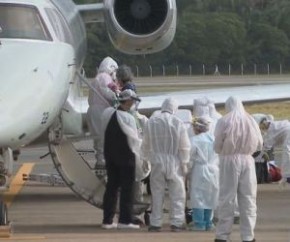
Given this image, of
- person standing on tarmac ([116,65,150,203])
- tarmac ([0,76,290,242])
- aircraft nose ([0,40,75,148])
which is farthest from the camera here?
person standing on tarmac ([116,65,150,203])

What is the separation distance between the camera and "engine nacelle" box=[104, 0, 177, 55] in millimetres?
20281

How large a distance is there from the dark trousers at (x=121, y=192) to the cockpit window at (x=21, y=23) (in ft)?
6.17

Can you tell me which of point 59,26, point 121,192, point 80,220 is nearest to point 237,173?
point 121,192

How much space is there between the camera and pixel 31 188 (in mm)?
19922

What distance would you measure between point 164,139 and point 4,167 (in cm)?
192

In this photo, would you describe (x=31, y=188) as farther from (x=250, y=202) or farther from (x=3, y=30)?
(x=250, y=202)

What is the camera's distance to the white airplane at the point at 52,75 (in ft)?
40.8

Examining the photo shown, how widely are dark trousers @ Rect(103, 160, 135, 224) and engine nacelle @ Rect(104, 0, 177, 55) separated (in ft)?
22.3

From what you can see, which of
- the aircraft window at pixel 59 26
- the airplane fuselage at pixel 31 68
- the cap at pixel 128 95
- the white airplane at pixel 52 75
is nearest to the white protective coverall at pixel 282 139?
the cap at pixel 128 95

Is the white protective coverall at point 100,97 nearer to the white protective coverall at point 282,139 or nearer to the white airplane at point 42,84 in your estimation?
the white airplane at point 42,84

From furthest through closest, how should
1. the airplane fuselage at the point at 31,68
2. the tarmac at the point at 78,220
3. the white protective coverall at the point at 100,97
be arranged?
the white protective coverall at the point at 100,97 → the tarmac at the point at 78,220 → the airplane fuselage at the point at 31,68

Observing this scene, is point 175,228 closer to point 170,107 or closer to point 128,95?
point 170,107

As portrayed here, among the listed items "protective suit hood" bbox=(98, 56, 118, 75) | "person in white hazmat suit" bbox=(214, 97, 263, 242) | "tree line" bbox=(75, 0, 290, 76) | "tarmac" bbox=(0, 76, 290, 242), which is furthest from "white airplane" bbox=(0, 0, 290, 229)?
"tree line" bbox=(75, 0, 290, 76)

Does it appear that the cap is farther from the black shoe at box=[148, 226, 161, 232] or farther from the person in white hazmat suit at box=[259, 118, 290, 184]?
the person in white hazmat suit at box=[259, 118, 290, 184]
